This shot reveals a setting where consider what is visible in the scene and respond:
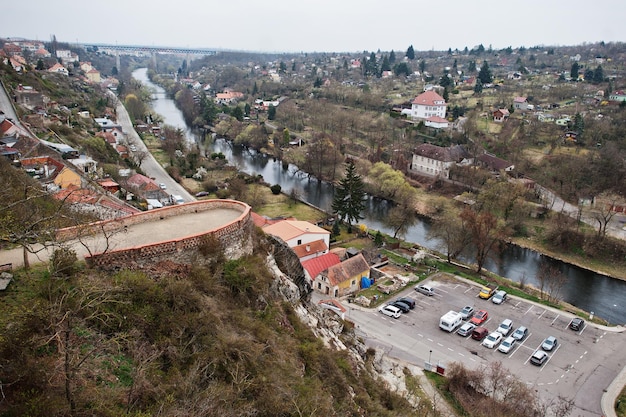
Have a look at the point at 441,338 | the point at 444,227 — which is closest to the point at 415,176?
the point at 444,227

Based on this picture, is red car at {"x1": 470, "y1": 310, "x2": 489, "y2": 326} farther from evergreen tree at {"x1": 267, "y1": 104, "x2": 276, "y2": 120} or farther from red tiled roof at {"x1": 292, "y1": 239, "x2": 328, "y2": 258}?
evergreen tree at {"x1": 267, "y1": 104, "x2": 276, "y2": 120}

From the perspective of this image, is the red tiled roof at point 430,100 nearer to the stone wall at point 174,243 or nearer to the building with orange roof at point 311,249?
the building with orange roof at point 311,249

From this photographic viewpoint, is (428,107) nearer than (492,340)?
No

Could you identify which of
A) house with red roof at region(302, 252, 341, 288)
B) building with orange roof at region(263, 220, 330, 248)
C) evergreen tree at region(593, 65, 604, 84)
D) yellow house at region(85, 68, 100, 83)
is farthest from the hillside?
yellow house at region(85, 68, 100, 83)

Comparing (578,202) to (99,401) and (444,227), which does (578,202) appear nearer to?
(444,227)

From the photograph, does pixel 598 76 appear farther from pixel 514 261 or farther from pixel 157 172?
pixel 157 172

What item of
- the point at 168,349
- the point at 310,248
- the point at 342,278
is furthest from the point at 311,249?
the point at 168,349

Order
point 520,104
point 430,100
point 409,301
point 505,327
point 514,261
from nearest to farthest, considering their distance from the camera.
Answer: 1. point 505,327
2. point 409,301
3. point 514,261
4. point 430,100
5. point 520,104

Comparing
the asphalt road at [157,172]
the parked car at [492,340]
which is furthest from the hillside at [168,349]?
the asphalt road at [157,172]
